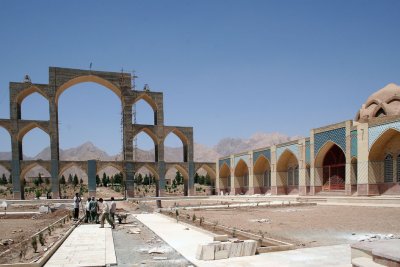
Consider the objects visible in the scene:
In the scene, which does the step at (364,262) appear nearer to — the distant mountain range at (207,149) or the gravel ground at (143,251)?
the gravel ground at (143,251)

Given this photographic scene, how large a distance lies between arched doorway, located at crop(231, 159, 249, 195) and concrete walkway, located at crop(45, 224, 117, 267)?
109ft

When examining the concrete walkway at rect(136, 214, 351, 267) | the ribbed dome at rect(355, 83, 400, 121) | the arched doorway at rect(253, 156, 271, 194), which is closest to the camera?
the concrete walkway at rect(136, 214, 351, 267)

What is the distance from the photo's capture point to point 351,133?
26.8m

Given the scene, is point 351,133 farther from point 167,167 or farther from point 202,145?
point 202,145

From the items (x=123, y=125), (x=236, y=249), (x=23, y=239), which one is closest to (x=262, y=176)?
(x=123, y=125)

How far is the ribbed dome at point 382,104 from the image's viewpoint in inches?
1281

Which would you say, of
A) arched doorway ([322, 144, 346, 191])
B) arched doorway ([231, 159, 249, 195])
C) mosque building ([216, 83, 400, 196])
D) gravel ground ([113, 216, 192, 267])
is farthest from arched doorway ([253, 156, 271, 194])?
gravel ground ([113, 216, 192, 267])

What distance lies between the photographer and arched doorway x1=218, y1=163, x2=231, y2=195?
157 ft

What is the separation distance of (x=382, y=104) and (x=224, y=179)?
2183cm

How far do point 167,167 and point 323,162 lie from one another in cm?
1852

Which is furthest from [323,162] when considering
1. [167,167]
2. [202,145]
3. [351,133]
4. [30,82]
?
[202,145]

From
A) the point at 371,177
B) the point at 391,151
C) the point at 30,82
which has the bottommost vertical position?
the point at 371,177

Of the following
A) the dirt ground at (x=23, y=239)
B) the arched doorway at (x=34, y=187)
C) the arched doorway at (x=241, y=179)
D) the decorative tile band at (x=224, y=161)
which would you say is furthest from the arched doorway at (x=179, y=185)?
the dirt ground at (x=23, y=239)

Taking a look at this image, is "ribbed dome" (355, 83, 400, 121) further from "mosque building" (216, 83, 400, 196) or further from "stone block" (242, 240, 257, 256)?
"stone block" (242, 240, 257, 256)
